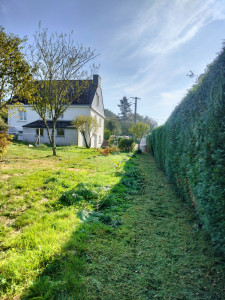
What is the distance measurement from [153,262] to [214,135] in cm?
188

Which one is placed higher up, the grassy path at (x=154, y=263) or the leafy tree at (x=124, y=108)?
the leafy tree at (x=124, y=108)

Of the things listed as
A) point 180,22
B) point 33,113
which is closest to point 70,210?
point 180,22

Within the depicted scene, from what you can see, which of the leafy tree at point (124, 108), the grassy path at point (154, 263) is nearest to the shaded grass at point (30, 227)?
the grassy path at point (154, 263)

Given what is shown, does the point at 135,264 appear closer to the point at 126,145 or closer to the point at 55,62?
the point at 55,62

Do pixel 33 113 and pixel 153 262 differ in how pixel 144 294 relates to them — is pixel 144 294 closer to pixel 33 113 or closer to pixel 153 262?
pixel 153 262

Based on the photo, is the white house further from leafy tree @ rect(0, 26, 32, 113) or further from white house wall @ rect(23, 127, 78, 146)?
leafy tree @ rect(0, 26, 32, 113)

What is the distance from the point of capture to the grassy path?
1774mm

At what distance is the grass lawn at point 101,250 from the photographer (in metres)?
1.76

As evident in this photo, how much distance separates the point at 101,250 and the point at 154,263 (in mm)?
729

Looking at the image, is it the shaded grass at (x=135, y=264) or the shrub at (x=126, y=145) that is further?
the shrub at (x=126, y=145)

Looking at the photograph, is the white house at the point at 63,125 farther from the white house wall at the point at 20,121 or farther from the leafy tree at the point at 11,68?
the leafy tree at the point at 11,68

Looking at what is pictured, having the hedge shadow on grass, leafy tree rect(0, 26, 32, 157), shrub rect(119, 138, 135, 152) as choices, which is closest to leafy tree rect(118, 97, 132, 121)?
shrub rect(119, 138, 135, 152)

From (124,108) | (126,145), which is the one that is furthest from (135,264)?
(124,108)

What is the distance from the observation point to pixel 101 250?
93.3 inches
